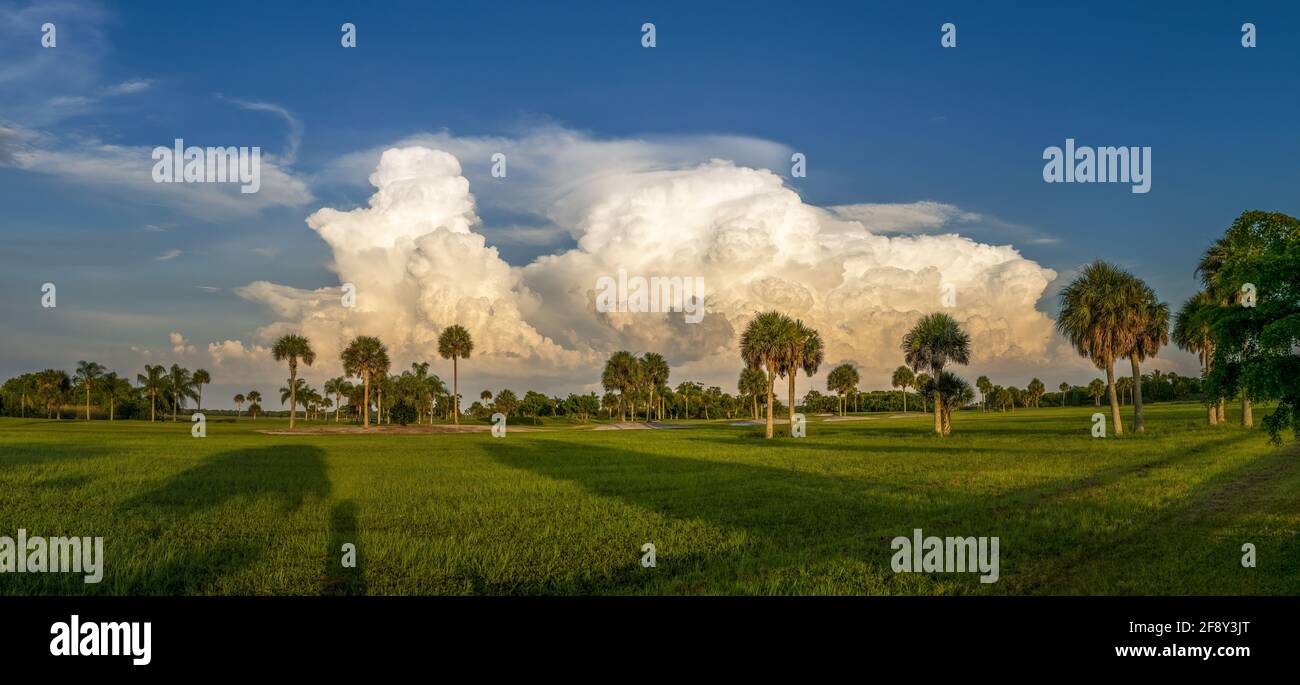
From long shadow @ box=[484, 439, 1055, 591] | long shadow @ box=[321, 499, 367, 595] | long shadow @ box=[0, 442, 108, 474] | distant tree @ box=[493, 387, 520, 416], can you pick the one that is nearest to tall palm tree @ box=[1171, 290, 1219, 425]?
long shadow @ box=[484, 439, 1055, 591]

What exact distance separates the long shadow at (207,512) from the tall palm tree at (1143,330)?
62.3 metres

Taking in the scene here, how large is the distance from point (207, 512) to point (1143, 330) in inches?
2833

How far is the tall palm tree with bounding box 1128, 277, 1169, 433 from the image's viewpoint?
2339 inches

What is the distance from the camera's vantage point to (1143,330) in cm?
6291

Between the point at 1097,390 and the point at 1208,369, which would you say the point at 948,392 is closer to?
the point at 1208,369

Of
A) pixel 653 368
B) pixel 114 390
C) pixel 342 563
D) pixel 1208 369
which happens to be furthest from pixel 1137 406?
pixel 114 390

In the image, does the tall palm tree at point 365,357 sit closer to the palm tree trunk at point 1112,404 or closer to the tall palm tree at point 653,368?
the tall palm tree at point 653,368
